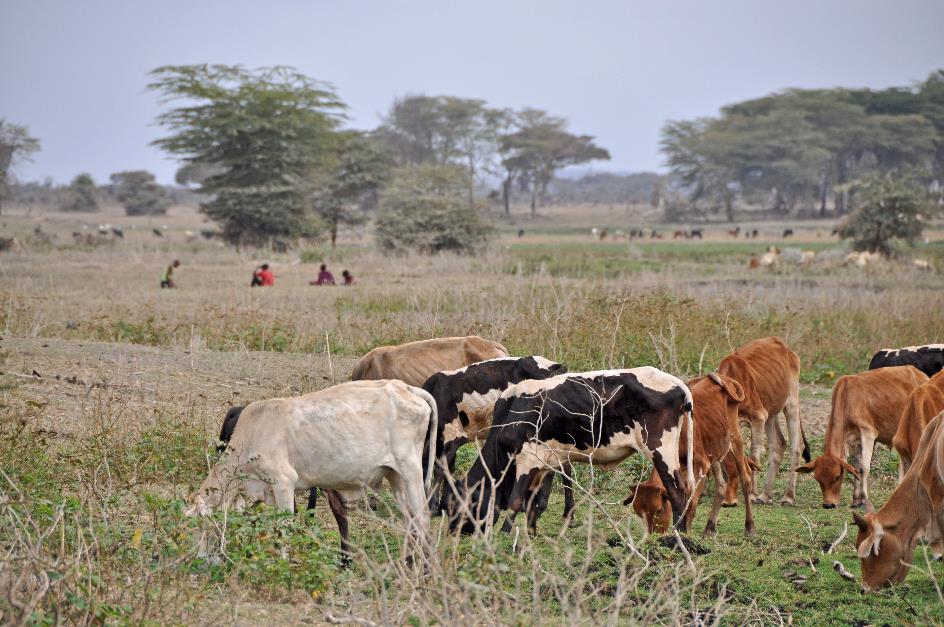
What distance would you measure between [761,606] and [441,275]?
61.6 ft

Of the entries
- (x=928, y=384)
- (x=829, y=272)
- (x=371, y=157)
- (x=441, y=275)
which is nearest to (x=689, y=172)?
(x=371, y=157)

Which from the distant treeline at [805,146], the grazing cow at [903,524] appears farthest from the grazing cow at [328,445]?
the distant treeline at [805,146]

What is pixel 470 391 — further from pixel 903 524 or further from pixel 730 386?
pixel 903 524

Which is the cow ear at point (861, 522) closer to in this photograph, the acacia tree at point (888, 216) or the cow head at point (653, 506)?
the cow head at point (653, 506)

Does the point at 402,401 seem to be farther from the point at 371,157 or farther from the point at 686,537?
the point at 371,157

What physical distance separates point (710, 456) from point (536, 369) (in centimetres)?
156

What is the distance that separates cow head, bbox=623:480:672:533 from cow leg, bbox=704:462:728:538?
41cm

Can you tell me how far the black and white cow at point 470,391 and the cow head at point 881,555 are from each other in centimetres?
299

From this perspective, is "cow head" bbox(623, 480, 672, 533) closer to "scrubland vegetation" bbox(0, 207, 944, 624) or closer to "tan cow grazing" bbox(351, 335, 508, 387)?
"scrubland vegetation" bbox(0, 207, 944, 624)

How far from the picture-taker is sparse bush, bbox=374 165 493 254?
31.5 meters

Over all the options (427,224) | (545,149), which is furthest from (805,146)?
(427,224)

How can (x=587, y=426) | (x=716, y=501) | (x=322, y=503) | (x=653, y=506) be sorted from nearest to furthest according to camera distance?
(x=653, y=506) < (x=587, y=426) < (x=716, y=501) < (x=322, y=503)

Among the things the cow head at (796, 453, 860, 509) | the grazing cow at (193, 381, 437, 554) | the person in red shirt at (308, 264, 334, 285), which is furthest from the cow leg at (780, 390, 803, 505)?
the person in red shirt at (308, 264, 334, 285)

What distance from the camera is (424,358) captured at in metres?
9.84
